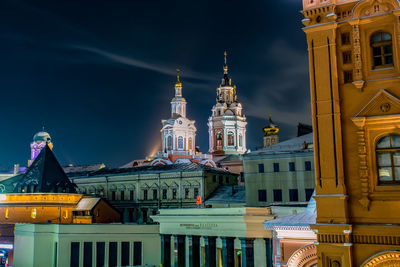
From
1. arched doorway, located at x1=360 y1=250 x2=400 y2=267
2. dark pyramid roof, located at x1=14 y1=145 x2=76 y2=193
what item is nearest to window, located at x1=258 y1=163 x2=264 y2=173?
dark pyramid roof, located at x1=14 y1=145 x2=76 y2=193

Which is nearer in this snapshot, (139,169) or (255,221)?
(255,221)

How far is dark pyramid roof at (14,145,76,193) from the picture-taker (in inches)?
2315

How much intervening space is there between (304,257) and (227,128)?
→ 82.4 metres

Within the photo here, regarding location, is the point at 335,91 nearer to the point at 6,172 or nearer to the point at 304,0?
the point at 304,0

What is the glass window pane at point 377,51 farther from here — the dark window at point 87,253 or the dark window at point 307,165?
the dark window at point 87,253

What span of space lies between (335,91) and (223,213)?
20692 mm

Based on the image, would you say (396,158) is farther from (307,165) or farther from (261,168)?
(261,168)

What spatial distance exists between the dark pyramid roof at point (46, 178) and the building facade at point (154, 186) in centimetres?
755

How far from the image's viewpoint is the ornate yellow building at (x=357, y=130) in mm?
15391

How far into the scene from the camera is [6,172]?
122 m

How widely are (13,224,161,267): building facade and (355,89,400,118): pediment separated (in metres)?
35.3

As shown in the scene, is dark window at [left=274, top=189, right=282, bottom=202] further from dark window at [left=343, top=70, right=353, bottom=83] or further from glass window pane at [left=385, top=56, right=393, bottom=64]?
glass window pane at [left=385, top=56, right=393, bottom=64]

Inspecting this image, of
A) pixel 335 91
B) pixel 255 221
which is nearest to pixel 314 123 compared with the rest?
pixel 335 91

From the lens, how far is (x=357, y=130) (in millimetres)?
15953
